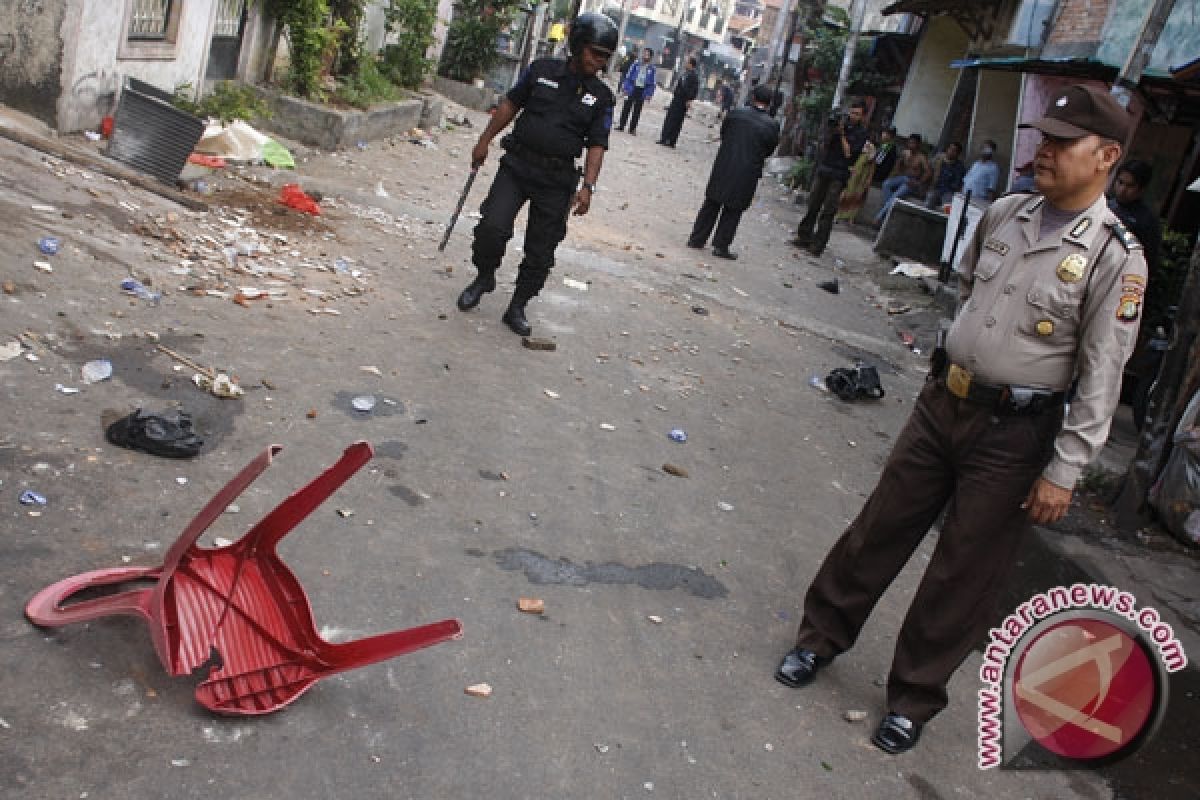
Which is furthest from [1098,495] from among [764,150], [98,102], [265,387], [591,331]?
[98,102]

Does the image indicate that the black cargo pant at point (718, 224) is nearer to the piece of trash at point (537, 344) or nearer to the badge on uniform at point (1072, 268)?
the piece of trash at point (537, 344)

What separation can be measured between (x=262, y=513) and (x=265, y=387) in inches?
48.3

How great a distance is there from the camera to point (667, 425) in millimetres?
6133

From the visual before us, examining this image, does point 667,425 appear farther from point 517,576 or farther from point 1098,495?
point 1098,495

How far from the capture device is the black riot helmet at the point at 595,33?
20.1ft

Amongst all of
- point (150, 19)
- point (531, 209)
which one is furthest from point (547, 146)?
point (150, 19)

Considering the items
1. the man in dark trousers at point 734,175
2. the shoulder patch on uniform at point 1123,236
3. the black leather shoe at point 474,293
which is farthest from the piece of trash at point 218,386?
the man in dark trousers at point 734,175

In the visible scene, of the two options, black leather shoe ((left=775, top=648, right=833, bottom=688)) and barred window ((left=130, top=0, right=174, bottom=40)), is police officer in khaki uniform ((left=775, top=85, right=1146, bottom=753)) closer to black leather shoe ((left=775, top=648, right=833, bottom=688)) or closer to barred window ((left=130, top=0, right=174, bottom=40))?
black leather shoe ((left=775, top=648, right=833, bottom=688))

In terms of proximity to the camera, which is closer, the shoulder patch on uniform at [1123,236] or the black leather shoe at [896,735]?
the shoulder patch on uniform at [1123,236]

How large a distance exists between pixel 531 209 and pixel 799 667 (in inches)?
150

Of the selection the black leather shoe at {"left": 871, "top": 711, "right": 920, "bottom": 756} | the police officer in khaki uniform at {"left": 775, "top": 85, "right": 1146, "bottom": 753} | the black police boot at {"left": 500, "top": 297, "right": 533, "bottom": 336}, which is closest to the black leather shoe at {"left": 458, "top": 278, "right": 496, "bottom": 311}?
the black police boot at {"left": 500, "top": 297, "right": 533, "bottom": 336}

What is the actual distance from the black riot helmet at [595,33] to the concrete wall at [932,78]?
1681 cm

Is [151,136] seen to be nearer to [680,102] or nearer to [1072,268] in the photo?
[1072,268]

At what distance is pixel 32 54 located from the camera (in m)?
7.99
